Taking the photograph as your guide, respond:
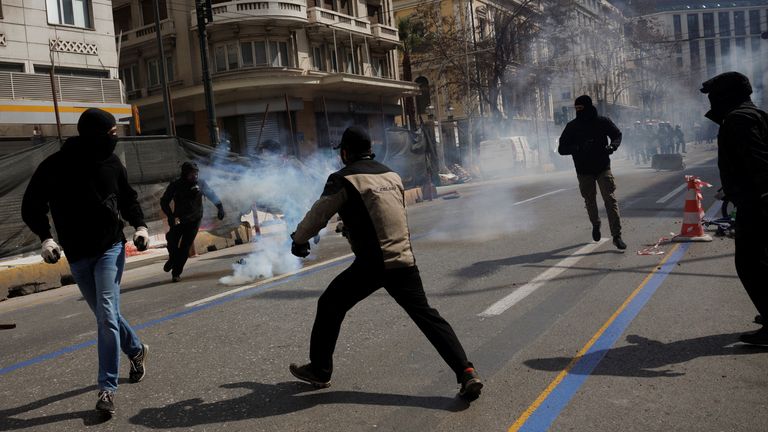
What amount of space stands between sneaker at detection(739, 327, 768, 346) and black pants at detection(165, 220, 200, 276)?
6.99 metres

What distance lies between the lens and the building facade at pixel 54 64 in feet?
68.3

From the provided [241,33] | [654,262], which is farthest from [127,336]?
[241,33]

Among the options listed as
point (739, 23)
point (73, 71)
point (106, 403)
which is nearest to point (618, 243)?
point (106, 403)

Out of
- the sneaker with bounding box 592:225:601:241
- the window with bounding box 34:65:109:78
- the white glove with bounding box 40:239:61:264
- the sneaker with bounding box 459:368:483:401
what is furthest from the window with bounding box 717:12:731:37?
the white glove with bounding box 40:239:61:264

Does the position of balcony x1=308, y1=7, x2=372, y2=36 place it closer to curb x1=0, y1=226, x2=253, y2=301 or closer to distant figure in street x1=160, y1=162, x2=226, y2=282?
curb x1=0, y1=226, x2=253, y2=301

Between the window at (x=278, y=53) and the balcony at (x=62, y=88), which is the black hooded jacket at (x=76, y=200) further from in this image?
the window at (x=278, y=53)

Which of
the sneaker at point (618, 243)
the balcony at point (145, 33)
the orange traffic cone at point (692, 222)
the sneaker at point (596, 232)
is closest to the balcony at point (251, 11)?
the balcony at point (145, 33)

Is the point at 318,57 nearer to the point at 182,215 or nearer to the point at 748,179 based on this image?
the point at 182,215

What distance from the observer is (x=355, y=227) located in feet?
12.9

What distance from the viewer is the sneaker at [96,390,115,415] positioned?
3.89m

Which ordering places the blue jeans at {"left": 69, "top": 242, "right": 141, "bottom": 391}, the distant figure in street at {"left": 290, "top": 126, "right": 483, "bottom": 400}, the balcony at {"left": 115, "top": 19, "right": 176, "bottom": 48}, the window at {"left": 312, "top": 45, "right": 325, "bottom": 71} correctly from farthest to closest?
1. the window at {"left": 312, "top": 45, "right": 325, "bottom": 71}
2. the balcony at {"left": 115, "top": 19, "right": 176, "bottom": 48}
3. the blue jeans at {"left": 69, "top": 242, "right": 141, "bottom": 391}
4. the distant figure in street at {"left": 290, "top": 126, "right": 483, "bottom": 400}

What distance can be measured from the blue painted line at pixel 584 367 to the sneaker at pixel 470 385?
344 millimetres

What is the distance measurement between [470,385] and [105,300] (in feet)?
7.43

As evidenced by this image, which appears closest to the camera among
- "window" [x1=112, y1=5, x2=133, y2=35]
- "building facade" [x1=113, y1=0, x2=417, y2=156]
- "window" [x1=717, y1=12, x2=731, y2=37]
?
"building facade" [x1=113, y1=0, x2=417, y2=156]
